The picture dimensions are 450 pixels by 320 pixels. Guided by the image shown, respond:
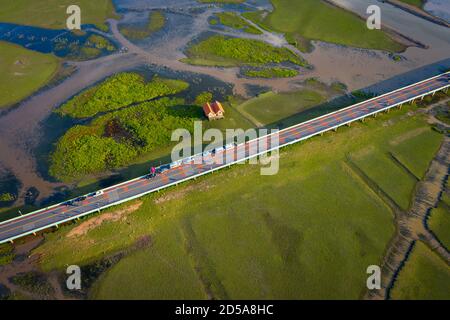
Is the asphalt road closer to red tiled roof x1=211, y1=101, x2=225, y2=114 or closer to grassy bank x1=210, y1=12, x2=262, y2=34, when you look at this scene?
red tiled roof x1=211, y1=101, x2=225, y2=114

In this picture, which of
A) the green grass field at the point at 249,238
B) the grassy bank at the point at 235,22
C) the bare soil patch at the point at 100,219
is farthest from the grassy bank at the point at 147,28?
the bare soil patch at the point at 100,219

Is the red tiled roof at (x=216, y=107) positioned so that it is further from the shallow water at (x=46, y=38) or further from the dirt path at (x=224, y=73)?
the shallow water at (x=46, y=38)

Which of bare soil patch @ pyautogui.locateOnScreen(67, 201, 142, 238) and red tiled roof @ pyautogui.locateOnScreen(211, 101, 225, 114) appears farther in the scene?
red tiled roof @ pyautogui.locateOnScreen(211, 101, 225, 114)

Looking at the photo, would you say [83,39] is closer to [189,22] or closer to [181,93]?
[189,22]

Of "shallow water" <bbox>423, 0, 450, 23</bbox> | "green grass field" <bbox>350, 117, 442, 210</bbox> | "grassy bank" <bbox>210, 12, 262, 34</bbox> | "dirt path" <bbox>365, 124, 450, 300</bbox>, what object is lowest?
"dirt path" <bbox>365, 124, 450, 300</bbox>

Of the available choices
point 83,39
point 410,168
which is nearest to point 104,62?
point 83,39

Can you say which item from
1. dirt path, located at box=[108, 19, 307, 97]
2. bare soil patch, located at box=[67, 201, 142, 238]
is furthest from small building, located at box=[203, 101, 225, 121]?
bare soil patch, located at box=[67, 201, 142, 238]

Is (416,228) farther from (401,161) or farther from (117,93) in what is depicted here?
(117,93)
